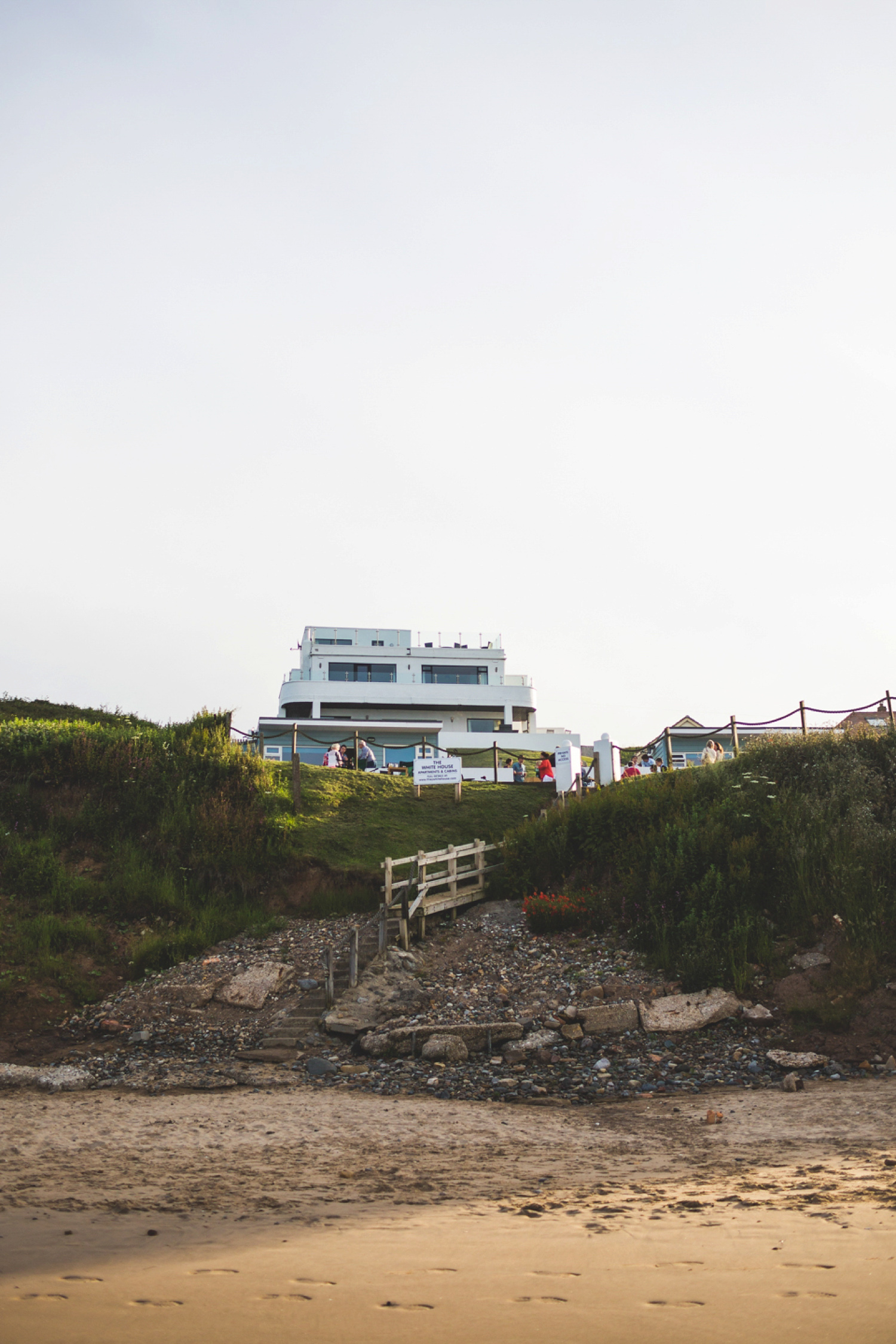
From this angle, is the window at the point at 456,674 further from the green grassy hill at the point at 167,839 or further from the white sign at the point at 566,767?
the white sign at the point at 566,767

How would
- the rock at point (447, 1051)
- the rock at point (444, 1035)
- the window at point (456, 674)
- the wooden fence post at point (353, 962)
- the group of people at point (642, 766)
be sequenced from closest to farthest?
the rock at point (447, 1051)
the rock at point (444, 1035)
the wooden fence post at point (353, 962)
the group of people at point (642, 766)
the window at point (456, 674)

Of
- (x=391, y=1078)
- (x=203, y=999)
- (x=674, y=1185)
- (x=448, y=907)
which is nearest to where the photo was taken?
(x=674, y=1185)

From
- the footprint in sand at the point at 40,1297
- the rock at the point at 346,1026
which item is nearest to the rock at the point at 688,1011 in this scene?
the rock at the point at 346,1026

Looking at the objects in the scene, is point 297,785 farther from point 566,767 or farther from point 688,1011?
point 688,1011

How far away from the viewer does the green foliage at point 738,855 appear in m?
13.8

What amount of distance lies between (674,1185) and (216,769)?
17603mm

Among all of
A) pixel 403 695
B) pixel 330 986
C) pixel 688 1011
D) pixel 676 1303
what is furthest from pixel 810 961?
pixel 403 695

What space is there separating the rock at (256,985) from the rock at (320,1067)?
117 inches

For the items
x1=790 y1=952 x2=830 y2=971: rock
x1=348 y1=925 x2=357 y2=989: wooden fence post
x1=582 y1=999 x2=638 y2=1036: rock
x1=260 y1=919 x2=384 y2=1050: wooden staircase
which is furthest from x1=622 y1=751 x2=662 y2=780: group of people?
x1=582 y1=999 x2=638 y2=1036: rock

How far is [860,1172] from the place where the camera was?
6.17 metres

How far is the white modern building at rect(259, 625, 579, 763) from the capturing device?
144ft

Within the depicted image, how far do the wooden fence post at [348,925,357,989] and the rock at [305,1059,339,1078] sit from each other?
2.22 m

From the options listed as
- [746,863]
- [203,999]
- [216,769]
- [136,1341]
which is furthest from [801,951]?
[216,769]

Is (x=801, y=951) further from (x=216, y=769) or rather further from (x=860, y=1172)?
(x=216, y=769)
